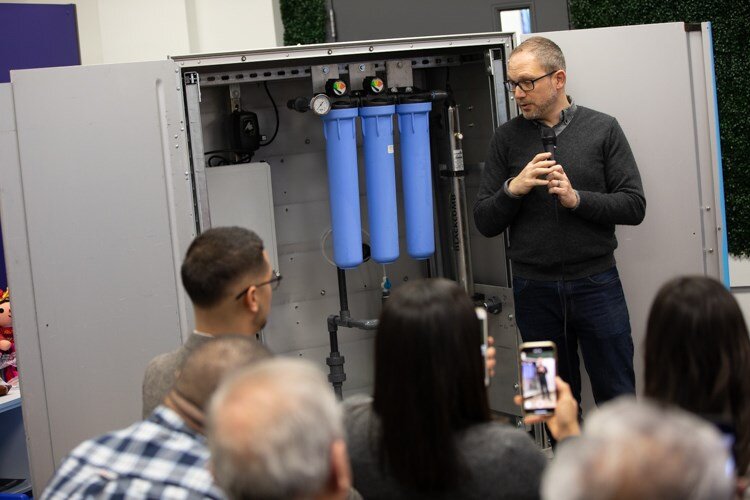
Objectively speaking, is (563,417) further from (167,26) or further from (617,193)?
(167,26)

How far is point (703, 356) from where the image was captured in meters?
1.69

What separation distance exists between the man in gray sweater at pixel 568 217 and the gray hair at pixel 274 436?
79.7 inches

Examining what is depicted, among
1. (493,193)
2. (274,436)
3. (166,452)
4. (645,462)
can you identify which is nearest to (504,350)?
(493,193)

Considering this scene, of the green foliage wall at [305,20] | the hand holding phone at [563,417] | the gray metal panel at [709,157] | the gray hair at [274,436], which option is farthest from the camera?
the green foliage wall at [305,20]

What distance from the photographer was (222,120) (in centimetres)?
383

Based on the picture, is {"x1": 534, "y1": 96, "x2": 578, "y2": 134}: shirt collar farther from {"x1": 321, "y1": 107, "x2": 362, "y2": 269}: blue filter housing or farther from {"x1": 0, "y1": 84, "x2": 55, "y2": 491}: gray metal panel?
{"x1": 0, "y1": 84, "x2": 55, "y2": 491}: gray metal panel

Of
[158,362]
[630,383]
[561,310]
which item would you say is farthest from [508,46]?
[158,362]

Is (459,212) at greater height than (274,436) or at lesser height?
greater

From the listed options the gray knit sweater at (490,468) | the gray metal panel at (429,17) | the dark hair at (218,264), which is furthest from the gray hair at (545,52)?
the gray metal panel at (429,17)

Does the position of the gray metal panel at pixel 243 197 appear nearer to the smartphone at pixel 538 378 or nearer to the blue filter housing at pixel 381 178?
the blue filter housing at pixel 381 178

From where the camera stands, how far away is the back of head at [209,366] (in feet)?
5.54

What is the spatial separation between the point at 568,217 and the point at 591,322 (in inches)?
14.4

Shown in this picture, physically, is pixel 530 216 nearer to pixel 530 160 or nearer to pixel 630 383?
pixel 530 160

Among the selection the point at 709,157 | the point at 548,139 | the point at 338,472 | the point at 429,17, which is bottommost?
the point at 338,472
